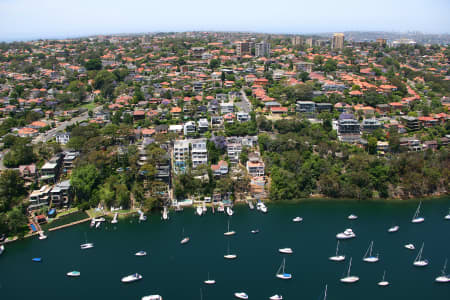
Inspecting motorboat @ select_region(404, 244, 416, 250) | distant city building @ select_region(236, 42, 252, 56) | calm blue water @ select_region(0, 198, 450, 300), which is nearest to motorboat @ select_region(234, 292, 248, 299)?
calm blue water @ select_region(0, 198, 450, 300)

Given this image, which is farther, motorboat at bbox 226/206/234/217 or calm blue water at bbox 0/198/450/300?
motorboat at bbox 226/206/234/217

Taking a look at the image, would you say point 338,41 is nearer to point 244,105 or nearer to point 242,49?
point 242,49

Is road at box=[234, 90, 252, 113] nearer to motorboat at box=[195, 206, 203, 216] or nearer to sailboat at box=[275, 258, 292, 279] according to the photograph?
motorboat at box=[195, 206, 203, 216]

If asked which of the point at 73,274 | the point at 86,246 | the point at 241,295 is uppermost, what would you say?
Result: the point at 86,246

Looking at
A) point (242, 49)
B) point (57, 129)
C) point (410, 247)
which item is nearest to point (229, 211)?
point (410, 247)

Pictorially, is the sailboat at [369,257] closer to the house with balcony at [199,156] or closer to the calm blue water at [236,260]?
the calm blue water at [236,260]

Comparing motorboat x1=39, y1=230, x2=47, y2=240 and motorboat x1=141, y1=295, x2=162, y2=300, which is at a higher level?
motorboat x1=39, y1=230, x2=47, y2=240

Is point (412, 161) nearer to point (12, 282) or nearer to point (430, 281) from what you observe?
point (430, 281)

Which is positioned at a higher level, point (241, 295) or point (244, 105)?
point (244, 105)

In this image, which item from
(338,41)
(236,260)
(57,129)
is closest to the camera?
(236,260)
